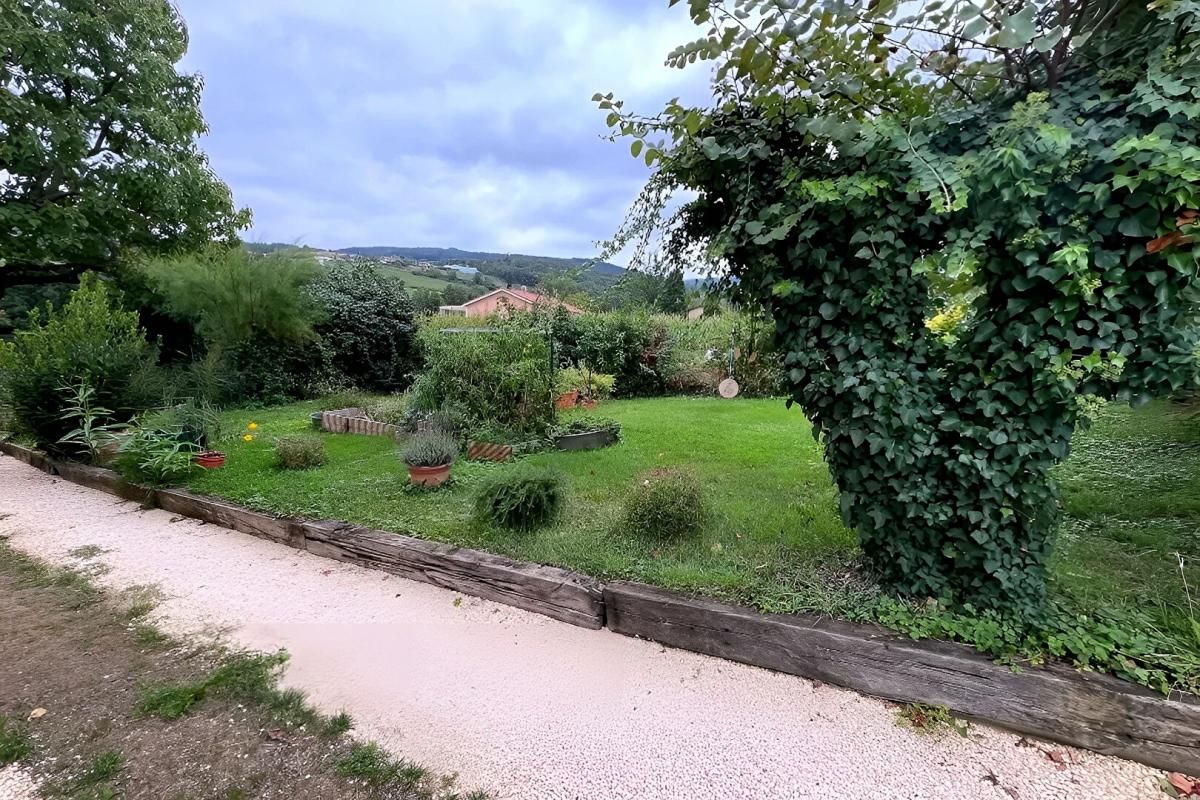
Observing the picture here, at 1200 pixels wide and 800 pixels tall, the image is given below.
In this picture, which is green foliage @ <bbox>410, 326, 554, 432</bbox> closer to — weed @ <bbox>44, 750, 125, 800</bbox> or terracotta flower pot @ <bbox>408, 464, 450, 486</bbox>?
terracotta flower pot @ <bbox>408, 464, 450, 486</bbox>

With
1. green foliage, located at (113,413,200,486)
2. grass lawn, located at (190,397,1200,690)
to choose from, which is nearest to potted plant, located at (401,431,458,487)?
grass lawn, located at (190,397,1200,690)

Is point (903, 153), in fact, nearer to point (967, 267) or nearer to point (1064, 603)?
point (967, 267)

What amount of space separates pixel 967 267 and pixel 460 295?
65.4ft

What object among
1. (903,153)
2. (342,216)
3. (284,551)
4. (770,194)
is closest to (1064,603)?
(903,153)

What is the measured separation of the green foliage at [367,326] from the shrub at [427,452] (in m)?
7.54

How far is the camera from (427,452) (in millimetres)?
4293

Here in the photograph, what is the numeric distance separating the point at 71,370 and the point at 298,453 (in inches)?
109

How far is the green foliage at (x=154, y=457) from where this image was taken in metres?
4.65

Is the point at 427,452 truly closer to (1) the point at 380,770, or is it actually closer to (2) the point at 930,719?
(1) the point at 380,770

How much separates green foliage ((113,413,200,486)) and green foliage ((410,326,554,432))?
96.2 inches

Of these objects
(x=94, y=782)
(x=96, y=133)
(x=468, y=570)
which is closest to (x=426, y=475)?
(x=468, y=570)

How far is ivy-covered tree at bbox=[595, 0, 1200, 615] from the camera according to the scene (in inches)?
63.4

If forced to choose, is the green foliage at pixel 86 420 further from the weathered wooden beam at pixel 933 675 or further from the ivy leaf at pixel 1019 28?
the ivy leaf at pixel 1019 28

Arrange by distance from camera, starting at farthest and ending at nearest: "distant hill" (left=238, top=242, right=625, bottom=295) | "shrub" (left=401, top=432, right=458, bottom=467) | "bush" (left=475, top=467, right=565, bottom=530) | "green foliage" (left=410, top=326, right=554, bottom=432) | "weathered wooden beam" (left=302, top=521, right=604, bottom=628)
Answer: "distant hill" (left=238, top=242, right=625, bottom=295) → "green foliage" (left=410, top=326, right=554, bottom=432) → "shrub" (left=401, top=432, right=458, bottom=467) → "bush" (left=475, top=467, right=565, bottom=530) → "weathered wooden beam" (left=302, top=521, right=604, bottom=628)
